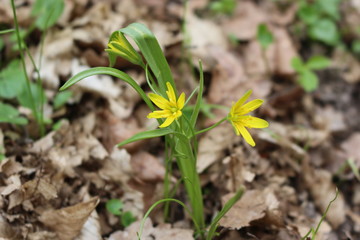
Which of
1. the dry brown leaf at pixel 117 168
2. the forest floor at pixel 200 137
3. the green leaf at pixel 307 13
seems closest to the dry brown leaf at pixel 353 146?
the forest floor at pixel 200 137

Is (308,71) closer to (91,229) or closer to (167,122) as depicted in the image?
(167,122)

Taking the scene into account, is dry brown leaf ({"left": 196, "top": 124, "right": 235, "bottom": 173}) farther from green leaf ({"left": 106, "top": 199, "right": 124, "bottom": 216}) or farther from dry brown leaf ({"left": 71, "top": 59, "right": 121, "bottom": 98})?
dry brown leaf ({"left": 71, "top": 59, "right": 121, "bottom": 98})

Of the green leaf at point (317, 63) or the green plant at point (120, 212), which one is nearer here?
the green plant at point (120, 212)

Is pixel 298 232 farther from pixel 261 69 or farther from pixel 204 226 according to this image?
pixel 261 69

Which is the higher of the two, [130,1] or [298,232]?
[130,1]

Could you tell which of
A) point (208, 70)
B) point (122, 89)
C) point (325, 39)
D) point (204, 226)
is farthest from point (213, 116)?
point (325, 39)

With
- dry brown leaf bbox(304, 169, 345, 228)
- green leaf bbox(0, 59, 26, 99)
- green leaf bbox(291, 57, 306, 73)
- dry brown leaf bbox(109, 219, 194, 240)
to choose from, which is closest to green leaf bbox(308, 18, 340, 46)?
green leaf bbox(291, 57, 306, 73)

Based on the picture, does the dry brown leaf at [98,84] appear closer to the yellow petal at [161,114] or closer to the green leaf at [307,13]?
→ the yellow petal at [161,114]
